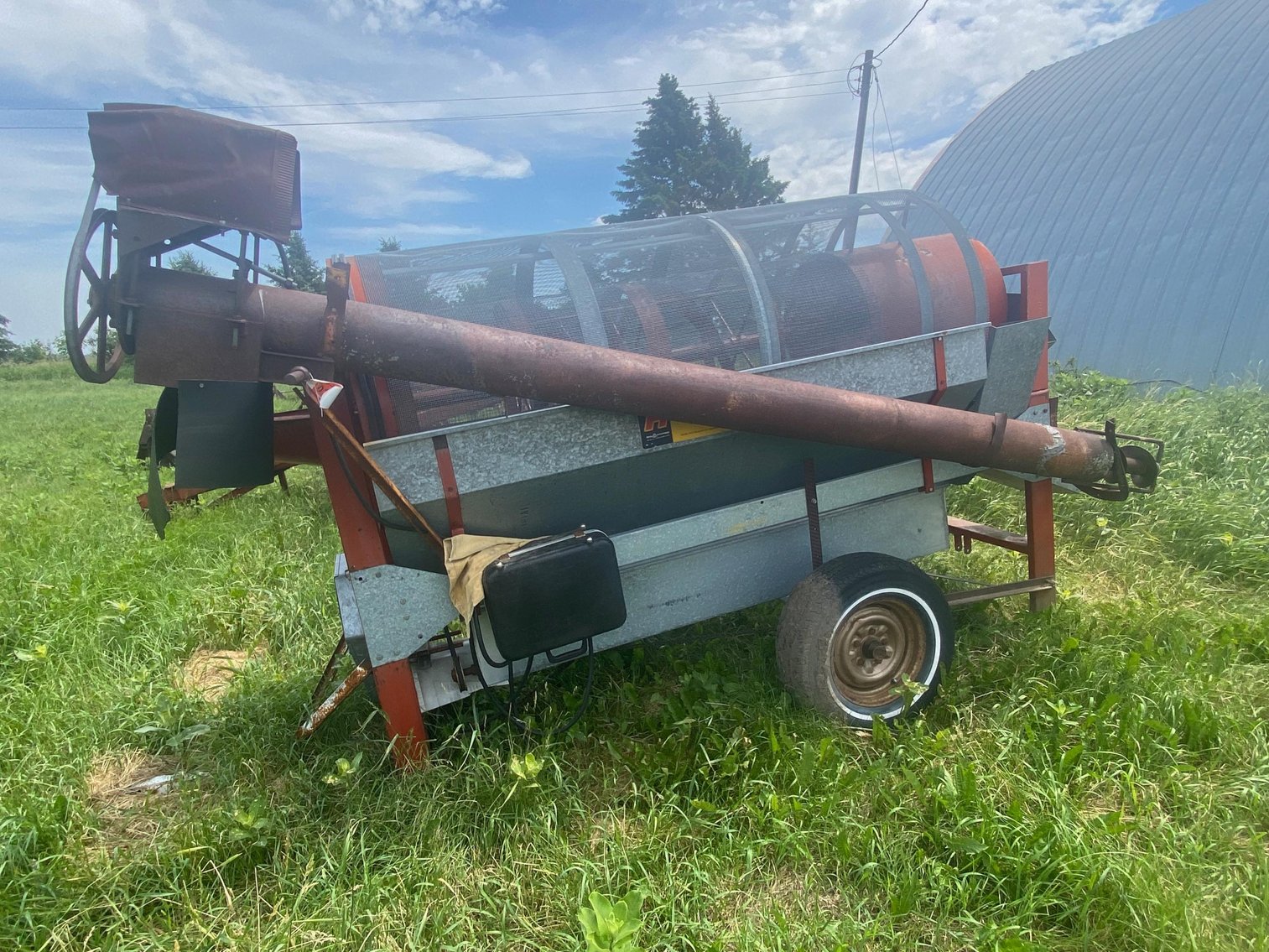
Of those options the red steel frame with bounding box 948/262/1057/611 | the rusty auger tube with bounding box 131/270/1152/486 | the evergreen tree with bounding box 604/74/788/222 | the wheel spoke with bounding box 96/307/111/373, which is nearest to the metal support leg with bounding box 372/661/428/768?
the rusty auger tube with bounding box 131/270/1152/486

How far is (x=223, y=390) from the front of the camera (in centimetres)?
231

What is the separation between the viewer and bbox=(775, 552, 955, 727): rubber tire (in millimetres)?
2959

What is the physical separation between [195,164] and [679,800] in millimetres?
2664

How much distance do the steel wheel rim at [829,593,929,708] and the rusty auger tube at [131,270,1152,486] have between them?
0.71 meters

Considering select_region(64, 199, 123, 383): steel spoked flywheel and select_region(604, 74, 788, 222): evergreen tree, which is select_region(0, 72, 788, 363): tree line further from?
select_region(64, 199, 123, 383): steel spoked flywheel

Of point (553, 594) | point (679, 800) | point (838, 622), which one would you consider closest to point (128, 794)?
point (553, 594)

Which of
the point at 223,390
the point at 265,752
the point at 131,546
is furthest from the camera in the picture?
the point at 131,546

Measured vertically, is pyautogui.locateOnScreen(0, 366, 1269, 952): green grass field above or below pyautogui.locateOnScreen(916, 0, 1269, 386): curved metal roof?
below

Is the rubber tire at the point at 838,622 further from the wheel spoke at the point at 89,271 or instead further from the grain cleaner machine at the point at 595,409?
the wheel spoke at the point at 89,271

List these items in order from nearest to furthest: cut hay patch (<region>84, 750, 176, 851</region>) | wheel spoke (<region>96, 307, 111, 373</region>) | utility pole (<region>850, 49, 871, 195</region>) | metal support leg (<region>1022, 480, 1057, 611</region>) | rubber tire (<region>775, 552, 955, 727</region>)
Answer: wheel spoke (<region>96, 307, 111, 373</region>) → cut hay patch (<region>84, 750, 176, 851</region>) → rubber tire (<region>775, 552, 955, 727</region>) → metal support leg (<region>1022, 480, 1057, 611</region>) → utility pole (<region>850, 49, 871, 195</region>)

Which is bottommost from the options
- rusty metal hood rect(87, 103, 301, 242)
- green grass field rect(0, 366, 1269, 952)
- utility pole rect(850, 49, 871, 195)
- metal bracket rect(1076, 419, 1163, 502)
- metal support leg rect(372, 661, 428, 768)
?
green grass field rect(0, 366, 1269, 952)

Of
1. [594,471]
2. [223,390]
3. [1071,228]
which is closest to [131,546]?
[223,390]

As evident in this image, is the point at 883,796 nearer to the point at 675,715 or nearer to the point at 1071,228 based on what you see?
the point at 675,715

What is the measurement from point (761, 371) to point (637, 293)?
59 cm
